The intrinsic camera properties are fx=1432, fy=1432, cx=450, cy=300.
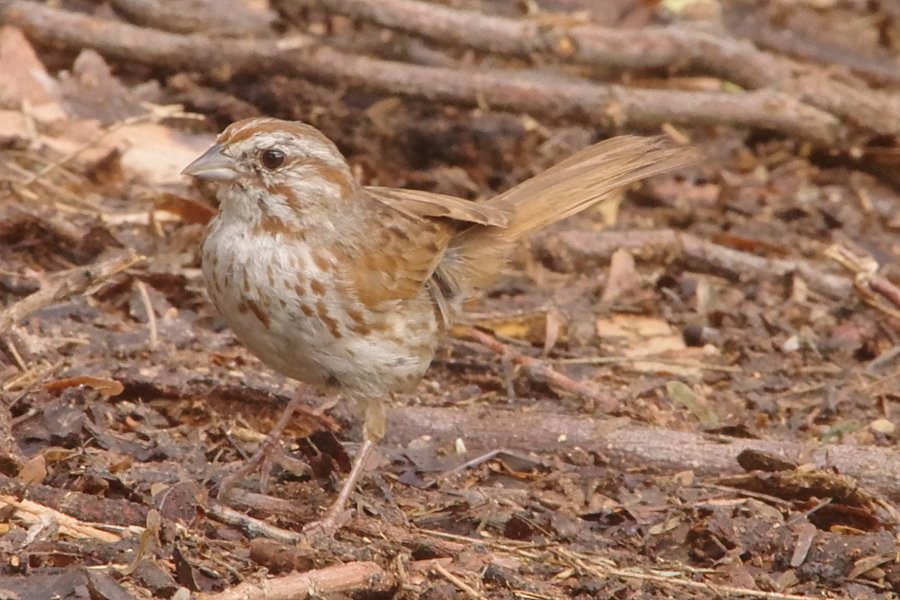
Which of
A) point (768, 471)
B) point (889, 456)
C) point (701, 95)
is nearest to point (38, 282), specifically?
point (768, 471)

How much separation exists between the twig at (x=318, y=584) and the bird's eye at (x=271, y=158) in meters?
1.31

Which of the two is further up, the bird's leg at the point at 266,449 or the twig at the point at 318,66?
the twig at the point at 318,66

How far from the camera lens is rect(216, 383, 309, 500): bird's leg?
168 inches

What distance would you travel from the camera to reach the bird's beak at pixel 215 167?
4305 millimetres

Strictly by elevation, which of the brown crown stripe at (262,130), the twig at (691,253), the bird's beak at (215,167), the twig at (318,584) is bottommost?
the twig at (691,253)

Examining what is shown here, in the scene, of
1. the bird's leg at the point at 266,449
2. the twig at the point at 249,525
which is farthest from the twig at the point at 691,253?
the twig at the point at 249,525

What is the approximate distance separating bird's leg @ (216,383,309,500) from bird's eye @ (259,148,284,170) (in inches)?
30.6

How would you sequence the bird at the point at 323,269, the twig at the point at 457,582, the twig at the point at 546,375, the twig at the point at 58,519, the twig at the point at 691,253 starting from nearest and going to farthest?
the twig at the point at 58,519, the twig at the point at 457,582, the bird at the point at 323,269, the twig at the point at 546,375, the twig at the point at 691,253

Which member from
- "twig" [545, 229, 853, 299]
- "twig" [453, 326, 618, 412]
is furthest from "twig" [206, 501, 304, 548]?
"twig" [545, 229, 853, 299]

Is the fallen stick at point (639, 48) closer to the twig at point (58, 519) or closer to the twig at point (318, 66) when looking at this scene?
the twig at point (318, 66)

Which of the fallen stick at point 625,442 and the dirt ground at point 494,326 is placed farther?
the fallen stick at point 625,442

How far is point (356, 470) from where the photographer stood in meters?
4.40

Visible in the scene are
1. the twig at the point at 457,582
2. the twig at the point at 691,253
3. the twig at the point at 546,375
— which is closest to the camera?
the twig at the point at 457,582

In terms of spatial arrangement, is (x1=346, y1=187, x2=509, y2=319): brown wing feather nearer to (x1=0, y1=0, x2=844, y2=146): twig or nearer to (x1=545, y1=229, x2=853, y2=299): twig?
(x1=545, y1=229, x2=853, y2=299): twig
